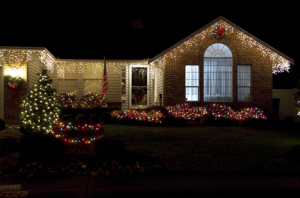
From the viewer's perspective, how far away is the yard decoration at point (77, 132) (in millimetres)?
7573

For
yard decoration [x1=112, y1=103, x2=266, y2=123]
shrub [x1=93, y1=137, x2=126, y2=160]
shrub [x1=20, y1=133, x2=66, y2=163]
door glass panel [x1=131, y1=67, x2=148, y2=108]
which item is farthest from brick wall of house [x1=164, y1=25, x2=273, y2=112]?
shrub [x1=20, y1=133, x2=66, y2=163]

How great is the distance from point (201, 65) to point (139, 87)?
4.24 m

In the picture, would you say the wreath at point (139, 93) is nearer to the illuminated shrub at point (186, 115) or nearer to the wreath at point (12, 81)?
the illuminated shrub at point (186, 115)

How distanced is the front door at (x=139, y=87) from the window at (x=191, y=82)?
3.11 m

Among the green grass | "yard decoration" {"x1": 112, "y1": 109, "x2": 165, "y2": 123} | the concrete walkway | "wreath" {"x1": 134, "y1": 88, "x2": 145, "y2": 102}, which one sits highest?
"wreath" {"x1": 134, "y1": 88, "x2": 145, "y2": 102}

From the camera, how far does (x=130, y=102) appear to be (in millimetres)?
16625

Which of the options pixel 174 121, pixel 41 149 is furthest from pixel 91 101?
pixel 41 149

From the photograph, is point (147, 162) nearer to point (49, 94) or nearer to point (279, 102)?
point (49, 94)

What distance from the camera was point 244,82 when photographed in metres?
14.3

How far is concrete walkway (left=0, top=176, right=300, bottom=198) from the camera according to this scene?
16.5 feet

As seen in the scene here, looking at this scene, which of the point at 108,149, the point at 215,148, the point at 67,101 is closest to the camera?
the point at 108,149

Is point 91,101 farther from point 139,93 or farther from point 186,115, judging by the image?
point 186,115

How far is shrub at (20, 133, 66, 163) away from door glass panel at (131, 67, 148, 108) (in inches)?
409

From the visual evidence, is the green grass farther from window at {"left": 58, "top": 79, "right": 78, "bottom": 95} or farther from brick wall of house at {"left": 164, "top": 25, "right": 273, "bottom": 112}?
window at {"left": 58, "top": 79, "right": 78, "bottom": 95}
